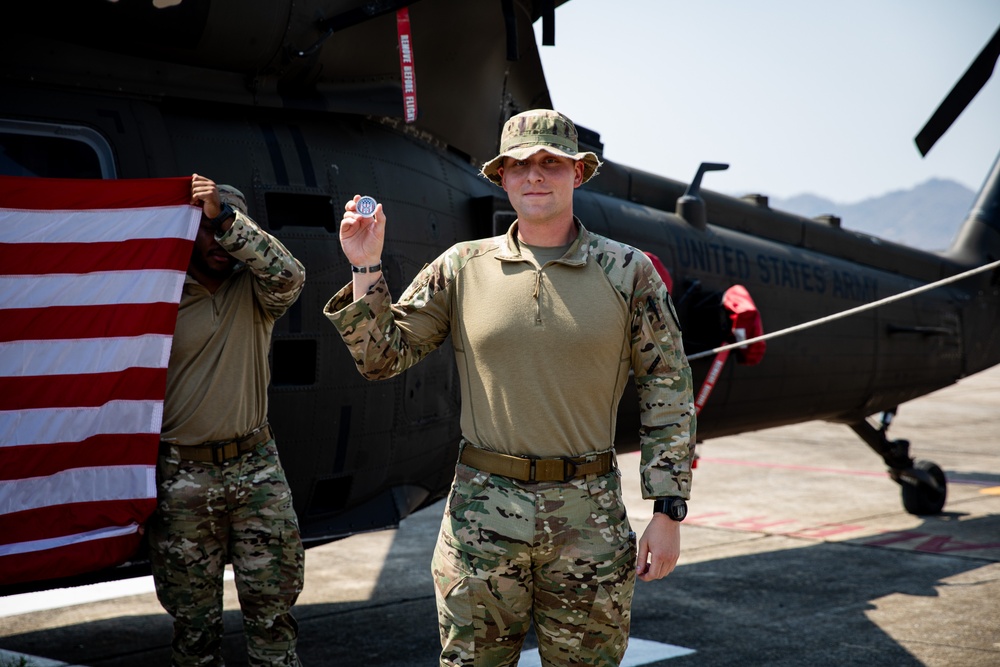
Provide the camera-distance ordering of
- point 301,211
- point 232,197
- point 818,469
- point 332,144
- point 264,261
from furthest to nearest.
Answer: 1. point 818,469
2. point 332,144
3. point 301,211
4. point 232,197
5. point 264,261

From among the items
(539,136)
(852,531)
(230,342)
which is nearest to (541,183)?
(539,136)

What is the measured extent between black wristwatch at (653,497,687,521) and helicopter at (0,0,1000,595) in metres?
2.01

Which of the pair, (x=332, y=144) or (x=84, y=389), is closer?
(x=84, y=389)

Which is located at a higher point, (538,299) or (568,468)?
(538,299)

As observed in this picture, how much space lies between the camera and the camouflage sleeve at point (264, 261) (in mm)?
3482

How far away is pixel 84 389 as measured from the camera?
360cm

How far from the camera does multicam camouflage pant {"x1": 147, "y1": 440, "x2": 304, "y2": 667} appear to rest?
3531mm

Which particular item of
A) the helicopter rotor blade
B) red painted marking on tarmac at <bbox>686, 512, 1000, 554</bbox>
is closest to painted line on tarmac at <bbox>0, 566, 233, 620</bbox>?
red painted marking on tarmac at <bbox>686, 512, 1000, 554</bbox>

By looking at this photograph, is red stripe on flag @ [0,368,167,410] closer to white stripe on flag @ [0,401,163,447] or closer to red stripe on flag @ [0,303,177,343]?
white stripe on flag @ [0,401,163,447]

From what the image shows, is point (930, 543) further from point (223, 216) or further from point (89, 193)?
point (89, 193)

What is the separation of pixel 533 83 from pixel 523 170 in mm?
3329

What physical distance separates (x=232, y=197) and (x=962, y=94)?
469cm

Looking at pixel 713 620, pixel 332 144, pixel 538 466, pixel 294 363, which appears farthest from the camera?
pixel 713 620

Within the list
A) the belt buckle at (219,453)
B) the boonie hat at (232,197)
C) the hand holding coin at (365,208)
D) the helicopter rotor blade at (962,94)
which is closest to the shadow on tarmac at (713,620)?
the belt buckle at (219,453)
